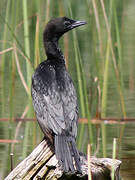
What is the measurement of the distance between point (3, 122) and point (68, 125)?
3160mm

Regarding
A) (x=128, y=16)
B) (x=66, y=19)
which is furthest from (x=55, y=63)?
(x=128, y=16)

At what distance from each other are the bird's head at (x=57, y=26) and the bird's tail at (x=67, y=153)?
1.55 m

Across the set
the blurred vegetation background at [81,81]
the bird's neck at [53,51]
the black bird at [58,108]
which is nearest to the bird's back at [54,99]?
the black bird at [58,108]

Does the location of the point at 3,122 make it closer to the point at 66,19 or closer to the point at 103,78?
the point at 103,78

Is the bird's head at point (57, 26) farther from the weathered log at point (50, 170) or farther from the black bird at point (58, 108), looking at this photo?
the weathered log at point (50, 170)

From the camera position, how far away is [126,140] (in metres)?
7.77

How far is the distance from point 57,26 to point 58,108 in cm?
128

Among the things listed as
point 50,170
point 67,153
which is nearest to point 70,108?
point 67,153

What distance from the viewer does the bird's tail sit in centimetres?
494

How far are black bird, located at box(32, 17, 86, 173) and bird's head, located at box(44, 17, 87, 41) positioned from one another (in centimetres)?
18

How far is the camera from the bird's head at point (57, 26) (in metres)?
6.46

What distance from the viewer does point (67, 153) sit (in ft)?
16.8

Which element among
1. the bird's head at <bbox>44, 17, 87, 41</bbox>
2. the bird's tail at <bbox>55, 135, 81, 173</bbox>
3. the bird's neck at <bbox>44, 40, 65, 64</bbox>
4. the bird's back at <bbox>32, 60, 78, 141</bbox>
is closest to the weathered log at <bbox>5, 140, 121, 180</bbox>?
the bird's tail at <bbox>55, 135, 81, 173</bbox>

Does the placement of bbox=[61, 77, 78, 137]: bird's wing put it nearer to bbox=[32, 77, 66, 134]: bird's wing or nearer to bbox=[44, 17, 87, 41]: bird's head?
bbox=[32, 77, 66, 134]: bird's wing
